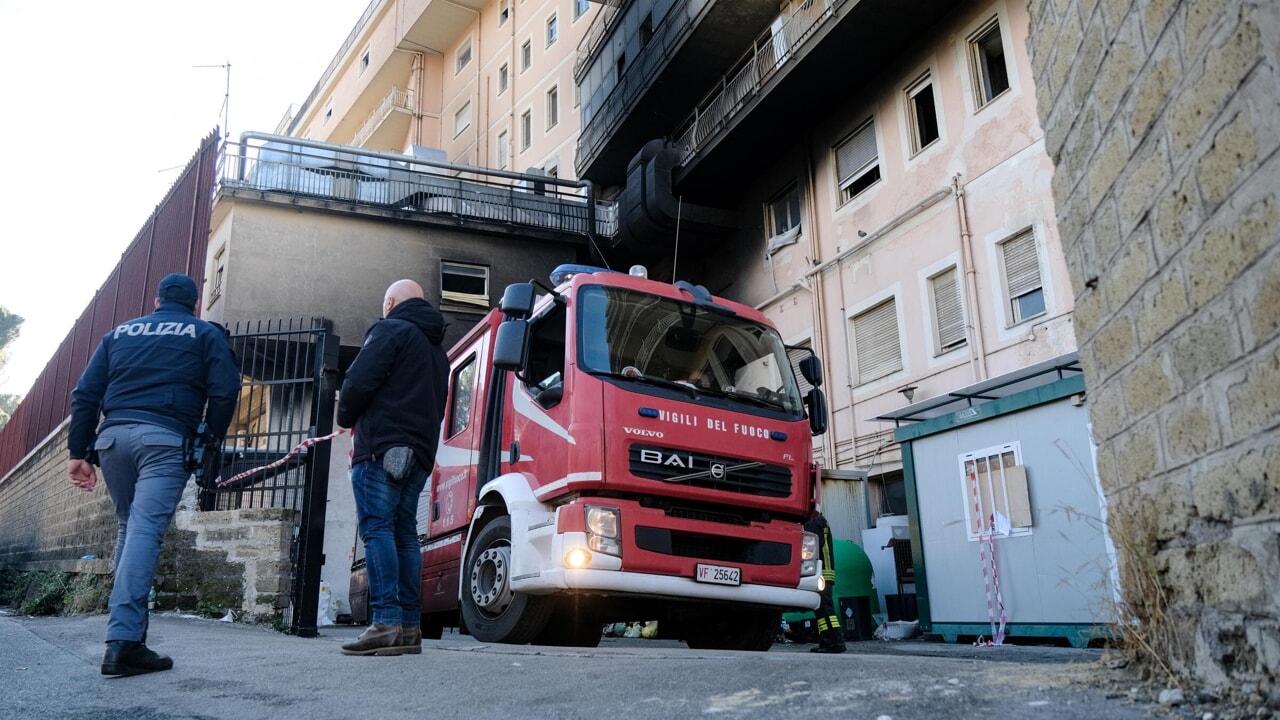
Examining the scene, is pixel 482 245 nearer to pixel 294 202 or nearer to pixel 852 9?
pixel 294 202

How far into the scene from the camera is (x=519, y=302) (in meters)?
6.61

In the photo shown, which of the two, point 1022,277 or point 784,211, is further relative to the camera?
point 784,211

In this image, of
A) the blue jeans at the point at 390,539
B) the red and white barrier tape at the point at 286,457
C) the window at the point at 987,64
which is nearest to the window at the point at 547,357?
the blue jeans at the point at 390,539

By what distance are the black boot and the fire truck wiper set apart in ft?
10.1

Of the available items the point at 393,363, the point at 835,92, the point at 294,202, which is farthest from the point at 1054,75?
the point at 294,202

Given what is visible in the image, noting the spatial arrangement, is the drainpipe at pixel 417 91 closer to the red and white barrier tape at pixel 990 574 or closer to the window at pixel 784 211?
the window at pixel 784 211

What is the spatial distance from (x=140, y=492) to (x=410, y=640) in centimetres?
145

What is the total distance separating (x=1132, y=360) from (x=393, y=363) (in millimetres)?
3585

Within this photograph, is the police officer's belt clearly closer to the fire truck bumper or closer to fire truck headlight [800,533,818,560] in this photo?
the fire truck bumper

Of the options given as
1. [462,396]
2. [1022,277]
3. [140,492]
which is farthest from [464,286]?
[140,492]

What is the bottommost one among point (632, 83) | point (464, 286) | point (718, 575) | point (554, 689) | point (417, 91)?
point (554, 689)

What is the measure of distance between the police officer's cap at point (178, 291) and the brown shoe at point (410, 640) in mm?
2037

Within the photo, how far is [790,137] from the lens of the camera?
18062 millimetres

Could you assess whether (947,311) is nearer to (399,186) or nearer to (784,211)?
(784,211)
